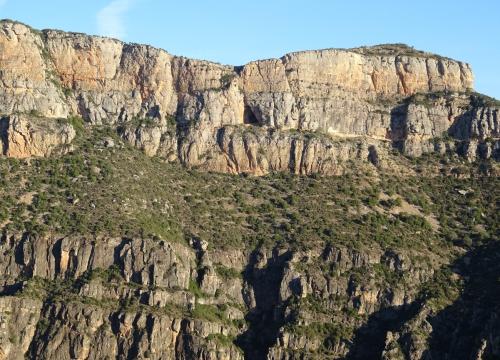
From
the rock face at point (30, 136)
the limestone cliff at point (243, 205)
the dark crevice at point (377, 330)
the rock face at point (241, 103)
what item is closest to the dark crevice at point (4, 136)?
the rock face at point (30, 136)

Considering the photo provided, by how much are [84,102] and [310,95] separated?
26.9m

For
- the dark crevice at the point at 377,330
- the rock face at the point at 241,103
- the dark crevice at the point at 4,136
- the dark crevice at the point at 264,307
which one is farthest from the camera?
the rock face at the point at 241,103

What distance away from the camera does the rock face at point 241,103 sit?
165 m

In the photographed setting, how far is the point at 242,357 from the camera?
457 ft

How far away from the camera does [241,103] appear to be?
170 metres

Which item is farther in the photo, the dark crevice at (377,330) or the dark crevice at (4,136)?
the dark crevice at (4,136)

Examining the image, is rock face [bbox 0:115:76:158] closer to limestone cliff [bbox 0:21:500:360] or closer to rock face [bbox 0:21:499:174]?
limestone cliff [bbox 0:21:500:360]

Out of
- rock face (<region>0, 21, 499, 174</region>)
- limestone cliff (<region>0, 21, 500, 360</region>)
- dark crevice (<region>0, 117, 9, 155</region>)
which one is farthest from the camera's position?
rock face (<region>0, 21, 499, 174</region>)

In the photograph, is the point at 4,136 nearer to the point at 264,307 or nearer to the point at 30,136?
the point at 30,136

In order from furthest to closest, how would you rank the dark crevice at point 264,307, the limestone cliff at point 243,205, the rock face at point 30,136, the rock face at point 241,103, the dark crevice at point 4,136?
the rock face at point 241,103 < the dark crevice at point 4,136 < the rock face at point 30,136 < the dark crevice at point 264,307 < the limestone cliff at point 243,205

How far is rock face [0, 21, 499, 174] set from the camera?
543 feet

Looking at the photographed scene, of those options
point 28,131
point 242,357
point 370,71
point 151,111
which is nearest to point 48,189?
point 28,131

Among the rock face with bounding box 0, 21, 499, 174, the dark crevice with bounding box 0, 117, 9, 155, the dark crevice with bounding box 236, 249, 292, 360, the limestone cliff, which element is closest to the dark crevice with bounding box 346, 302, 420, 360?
the limestone cliff

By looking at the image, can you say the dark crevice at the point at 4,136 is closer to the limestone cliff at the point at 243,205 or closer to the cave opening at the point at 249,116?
the limestone cliff at the point at 243,205
